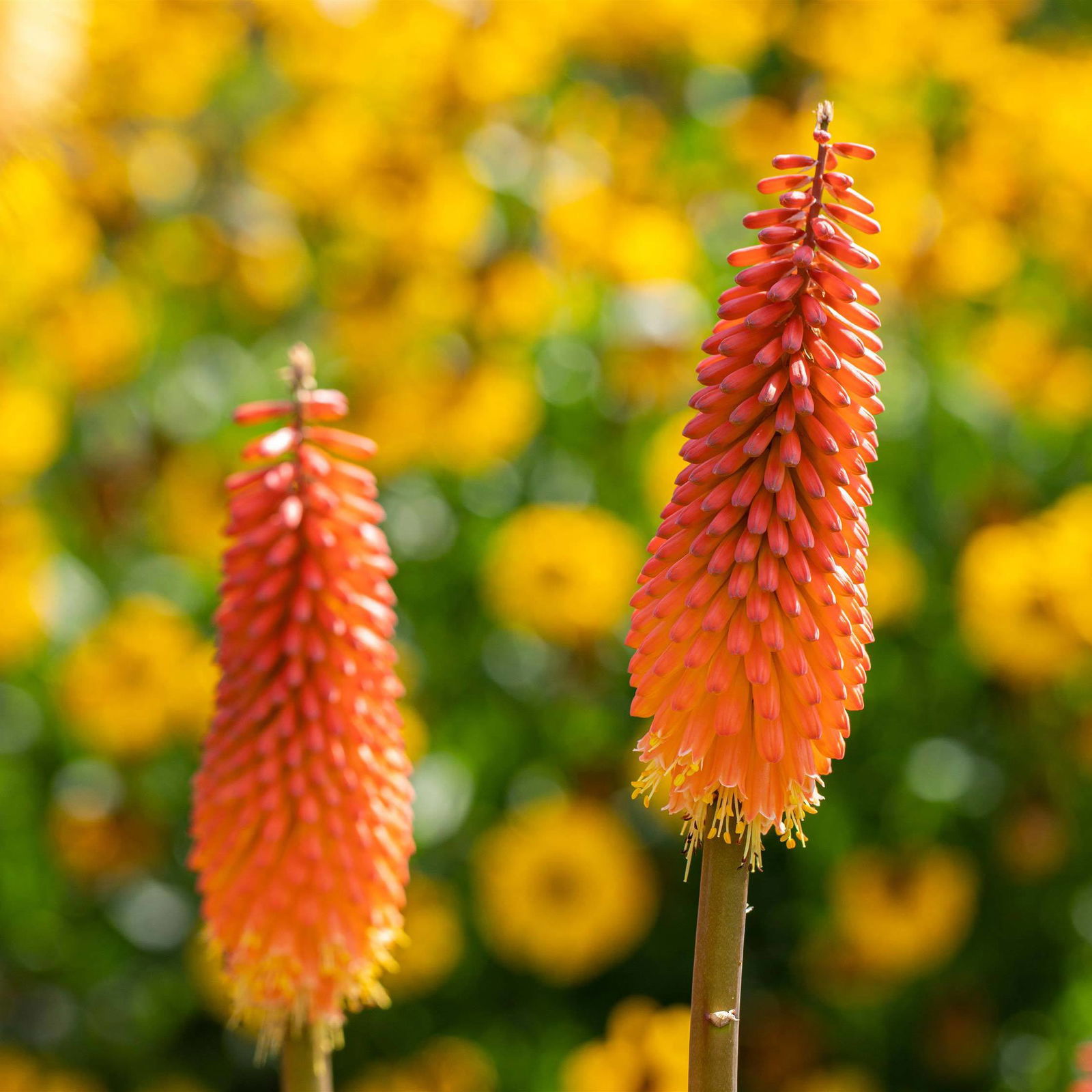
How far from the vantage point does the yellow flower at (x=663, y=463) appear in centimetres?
496

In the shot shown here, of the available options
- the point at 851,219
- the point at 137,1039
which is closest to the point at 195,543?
the point at 137,1039

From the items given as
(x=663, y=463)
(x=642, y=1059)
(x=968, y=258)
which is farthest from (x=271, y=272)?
(x=642, y=1059)

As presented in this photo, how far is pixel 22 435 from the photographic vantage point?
5477 mm

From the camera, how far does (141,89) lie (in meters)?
6.67

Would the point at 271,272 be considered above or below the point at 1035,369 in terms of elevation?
above

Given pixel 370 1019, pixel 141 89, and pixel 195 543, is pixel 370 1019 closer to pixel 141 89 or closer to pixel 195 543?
pixel 195 543

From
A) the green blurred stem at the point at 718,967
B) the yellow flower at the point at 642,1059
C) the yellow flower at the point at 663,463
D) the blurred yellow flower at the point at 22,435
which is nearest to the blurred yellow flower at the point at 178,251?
the blurred yellow flower at the point at 22,435

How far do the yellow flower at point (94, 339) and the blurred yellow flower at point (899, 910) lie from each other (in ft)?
11.3

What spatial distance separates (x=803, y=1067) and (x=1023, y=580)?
1.61 metres

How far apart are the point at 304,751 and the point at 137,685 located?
3.06 m

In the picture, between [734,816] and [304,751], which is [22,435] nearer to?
[304,751]

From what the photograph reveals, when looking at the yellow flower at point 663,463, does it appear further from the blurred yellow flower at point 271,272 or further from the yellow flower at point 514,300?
the blurred yellow flower at point 271,272

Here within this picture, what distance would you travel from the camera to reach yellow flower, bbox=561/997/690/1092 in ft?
8.32

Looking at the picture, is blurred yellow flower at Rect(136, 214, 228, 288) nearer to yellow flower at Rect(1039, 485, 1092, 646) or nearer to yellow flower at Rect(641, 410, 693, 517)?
yellow flower at Rect(641, 410, 693, 517)
